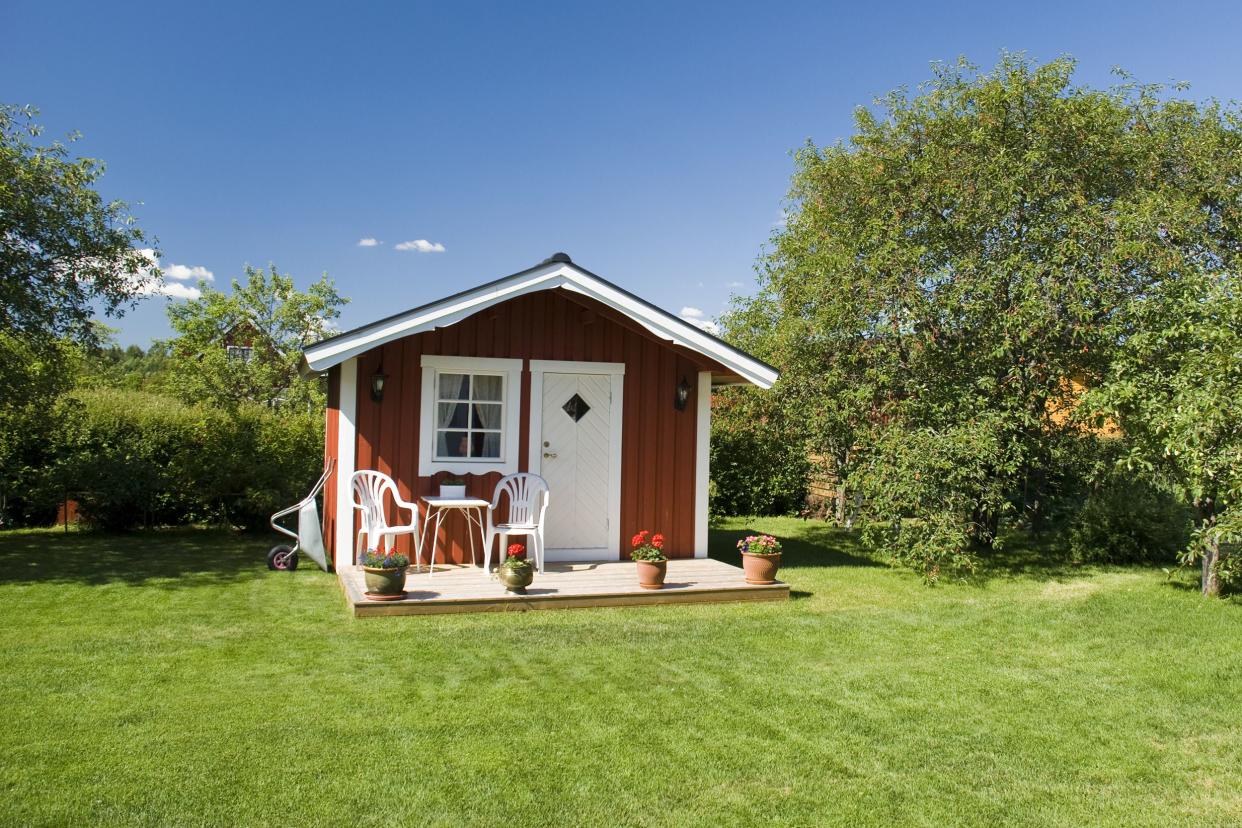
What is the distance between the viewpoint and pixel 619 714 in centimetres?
413

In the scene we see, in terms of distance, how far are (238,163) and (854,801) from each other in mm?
20230

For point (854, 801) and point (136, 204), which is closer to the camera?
point (854, 801)

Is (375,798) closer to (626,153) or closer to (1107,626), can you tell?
(1107,626)

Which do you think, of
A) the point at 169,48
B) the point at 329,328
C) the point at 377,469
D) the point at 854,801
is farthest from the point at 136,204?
the point at 329,328

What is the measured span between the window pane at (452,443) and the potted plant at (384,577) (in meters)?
1.95

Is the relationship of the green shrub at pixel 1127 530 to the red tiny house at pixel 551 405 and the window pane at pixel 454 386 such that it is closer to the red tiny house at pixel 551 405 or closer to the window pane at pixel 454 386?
the red tiny house at pixel 551 405

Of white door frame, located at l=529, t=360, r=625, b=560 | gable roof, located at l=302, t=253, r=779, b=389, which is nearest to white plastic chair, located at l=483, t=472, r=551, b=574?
white door frame, located at l=529, t=360, r=625, b=560

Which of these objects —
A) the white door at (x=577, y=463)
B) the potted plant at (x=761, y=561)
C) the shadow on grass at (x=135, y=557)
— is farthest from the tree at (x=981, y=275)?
the shadow on grass at (x=135, y=557)

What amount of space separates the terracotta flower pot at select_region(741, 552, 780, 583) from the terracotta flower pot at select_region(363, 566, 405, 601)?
2.86 metres

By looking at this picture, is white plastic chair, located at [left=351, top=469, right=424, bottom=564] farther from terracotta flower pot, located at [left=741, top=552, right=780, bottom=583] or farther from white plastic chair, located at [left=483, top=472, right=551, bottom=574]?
terracotta flower pot, located at [left=741, top=552, right=780, bottom=583]

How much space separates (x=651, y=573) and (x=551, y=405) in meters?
2.19

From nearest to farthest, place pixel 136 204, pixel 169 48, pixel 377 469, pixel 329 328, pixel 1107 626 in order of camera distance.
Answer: pixel 1107 626
pixel 377 469
pixel 136 204
pixel 169 48
pixel 329 328

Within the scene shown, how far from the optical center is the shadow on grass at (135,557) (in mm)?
7684

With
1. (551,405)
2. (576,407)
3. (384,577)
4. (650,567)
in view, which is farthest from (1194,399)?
(384,577)
